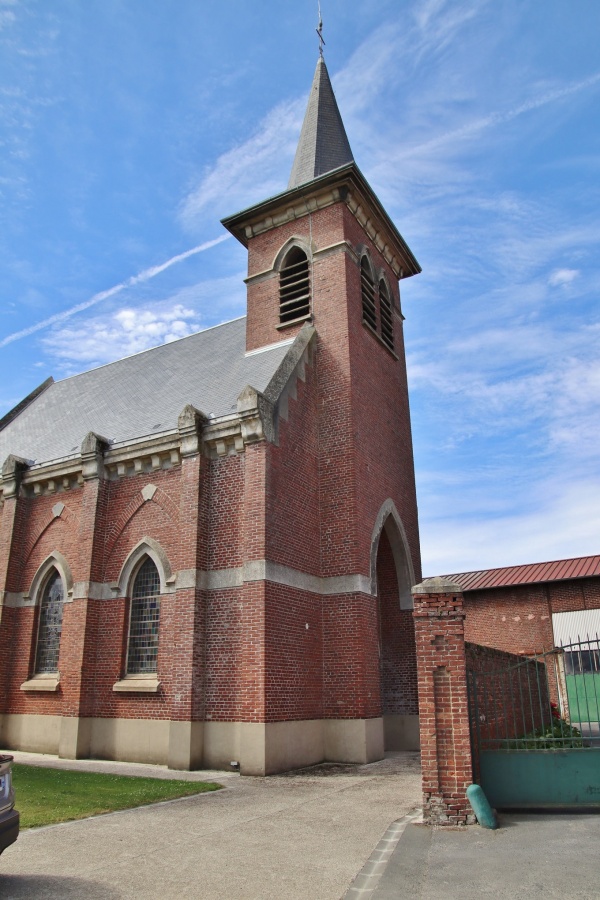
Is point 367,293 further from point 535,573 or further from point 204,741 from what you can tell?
point 535,573

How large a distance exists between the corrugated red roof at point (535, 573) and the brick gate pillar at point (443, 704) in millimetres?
20079

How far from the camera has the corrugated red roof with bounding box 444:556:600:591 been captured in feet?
92.2

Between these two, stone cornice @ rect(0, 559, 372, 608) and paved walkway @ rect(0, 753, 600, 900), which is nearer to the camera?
paved walkway @ rect(0, 753, 600, 900)

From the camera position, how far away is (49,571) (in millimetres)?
18234

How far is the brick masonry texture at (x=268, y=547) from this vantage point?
13.9 metres

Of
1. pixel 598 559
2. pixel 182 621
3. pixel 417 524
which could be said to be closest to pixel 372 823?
pixel 182 621

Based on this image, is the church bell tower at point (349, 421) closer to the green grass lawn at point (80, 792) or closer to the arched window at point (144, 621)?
the green grass lawn at point (80, 792)

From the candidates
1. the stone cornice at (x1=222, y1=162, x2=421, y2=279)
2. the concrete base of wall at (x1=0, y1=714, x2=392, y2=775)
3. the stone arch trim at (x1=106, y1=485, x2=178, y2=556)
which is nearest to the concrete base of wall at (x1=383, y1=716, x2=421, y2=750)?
the concrete base of wall at (x1=0, y1=714, x2=392, y2=775)

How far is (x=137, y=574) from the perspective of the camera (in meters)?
16.5

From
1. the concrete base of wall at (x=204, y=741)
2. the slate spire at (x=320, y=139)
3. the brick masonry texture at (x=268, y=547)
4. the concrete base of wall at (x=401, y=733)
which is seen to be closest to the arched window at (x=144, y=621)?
the brick masonry texture at (x=268, y=547)

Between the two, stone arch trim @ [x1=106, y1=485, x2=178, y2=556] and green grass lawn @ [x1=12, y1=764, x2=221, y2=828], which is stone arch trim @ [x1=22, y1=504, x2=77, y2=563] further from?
green grass lawn @ [x1=12, y1=764, x2=221, y2=828]

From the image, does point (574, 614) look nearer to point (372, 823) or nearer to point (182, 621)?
point (182, 621)

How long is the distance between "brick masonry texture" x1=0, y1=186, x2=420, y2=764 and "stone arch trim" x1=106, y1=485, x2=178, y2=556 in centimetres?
4

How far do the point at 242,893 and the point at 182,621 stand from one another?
346 inches
